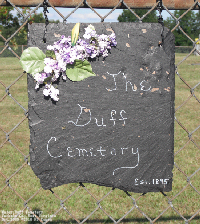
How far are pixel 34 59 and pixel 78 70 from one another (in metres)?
0.22

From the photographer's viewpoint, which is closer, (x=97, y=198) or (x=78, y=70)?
(x=78, y=70)

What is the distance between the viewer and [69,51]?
1.42 metres

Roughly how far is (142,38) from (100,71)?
269 mm

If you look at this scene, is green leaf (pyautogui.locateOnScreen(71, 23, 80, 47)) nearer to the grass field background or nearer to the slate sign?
the slate sign

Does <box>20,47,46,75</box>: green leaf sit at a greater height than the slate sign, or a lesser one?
greater

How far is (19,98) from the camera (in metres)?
7.25

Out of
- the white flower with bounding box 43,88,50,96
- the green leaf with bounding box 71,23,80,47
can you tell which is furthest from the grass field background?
the green leaf with bounding box 71,23,80,47

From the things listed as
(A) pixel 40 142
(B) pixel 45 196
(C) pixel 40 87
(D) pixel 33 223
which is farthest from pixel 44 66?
(B) pixel 45 196

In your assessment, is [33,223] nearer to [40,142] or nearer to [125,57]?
[40,142]

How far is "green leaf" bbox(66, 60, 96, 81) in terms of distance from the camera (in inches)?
57.2

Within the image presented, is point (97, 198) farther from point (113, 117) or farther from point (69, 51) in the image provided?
point (69, 51)

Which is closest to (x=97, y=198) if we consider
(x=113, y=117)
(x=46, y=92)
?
(x=113, y=117)

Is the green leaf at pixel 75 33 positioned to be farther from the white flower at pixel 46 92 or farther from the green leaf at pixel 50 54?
the white flower at pixel 46 92

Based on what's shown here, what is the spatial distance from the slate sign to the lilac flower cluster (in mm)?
36
